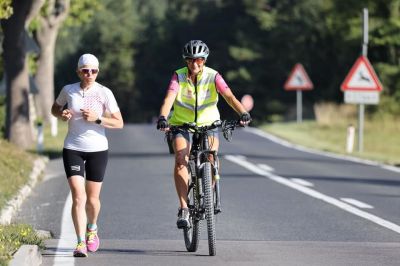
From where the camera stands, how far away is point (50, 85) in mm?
46781

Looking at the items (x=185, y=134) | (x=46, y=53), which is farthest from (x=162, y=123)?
(x=46, y=53)

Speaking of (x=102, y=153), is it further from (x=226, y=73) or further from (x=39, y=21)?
(x=226, y=73)

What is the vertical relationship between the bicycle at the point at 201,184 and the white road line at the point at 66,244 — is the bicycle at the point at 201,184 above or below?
above

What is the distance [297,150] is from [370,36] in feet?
76.5

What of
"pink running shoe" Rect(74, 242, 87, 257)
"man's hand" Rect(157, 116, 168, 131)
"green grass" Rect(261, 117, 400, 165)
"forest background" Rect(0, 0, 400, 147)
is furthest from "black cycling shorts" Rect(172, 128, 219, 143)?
"forest background" Rect(0, 0, 400, 147)

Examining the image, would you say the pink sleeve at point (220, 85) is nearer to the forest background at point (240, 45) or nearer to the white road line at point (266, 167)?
the white road line at point (266, 167)

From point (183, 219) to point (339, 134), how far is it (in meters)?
31.6

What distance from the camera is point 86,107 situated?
423 inches

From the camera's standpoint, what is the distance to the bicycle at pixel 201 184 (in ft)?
34.5

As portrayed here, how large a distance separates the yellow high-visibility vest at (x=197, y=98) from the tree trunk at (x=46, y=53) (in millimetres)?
32889

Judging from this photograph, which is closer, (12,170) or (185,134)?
(185,134)

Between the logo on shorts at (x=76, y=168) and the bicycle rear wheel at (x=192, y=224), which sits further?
the bicycle rear wheel at (x=192, y=224)

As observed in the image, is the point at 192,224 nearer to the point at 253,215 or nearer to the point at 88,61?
the point at 88,61

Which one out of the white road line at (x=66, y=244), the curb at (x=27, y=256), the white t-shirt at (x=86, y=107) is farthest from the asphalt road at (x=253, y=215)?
the white t-shirt at (x=86, y=107)
